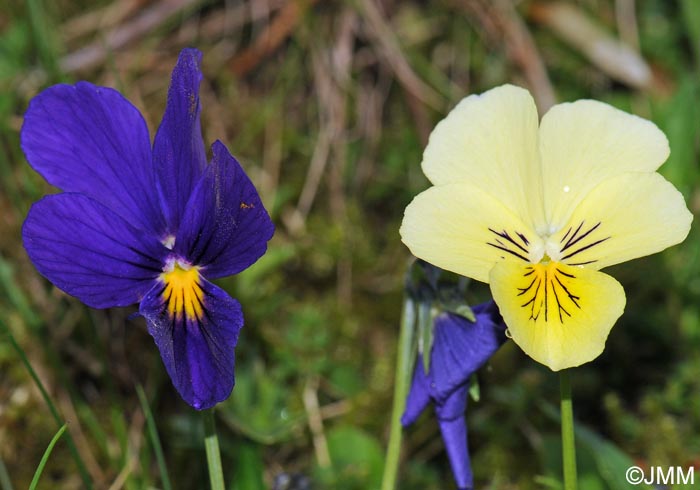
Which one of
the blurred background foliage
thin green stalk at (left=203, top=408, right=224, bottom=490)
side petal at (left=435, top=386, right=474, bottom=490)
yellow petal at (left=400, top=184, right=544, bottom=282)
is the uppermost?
the blurred background foliage

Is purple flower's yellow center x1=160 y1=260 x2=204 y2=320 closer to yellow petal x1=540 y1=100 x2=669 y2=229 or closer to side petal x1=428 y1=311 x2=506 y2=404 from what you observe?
side petal x1=428 y1=311 x2=506 y2=404

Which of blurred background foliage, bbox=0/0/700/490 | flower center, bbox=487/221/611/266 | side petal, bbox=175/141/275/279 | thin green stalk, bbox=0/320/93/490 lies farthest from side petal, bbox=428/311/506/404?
thin green stalk, bbox=0/320/93/490

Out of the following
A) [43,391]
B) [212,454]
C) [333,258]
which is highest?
[333,258]

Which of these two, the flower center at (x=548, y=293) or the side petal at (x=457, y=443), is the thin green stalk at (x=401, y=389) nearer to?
the side petal at (x=457, y=443)

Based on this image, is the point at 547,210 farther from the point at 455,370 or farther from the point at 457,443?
the point at 457,443

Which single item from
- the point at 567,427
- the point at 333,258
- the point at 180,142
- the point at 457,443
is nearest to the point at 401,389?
the point at 457,443

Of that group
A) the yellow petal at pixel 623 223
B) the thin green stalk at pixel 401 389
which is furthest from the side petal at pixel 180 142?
the yellow petal at pixel 623 223
